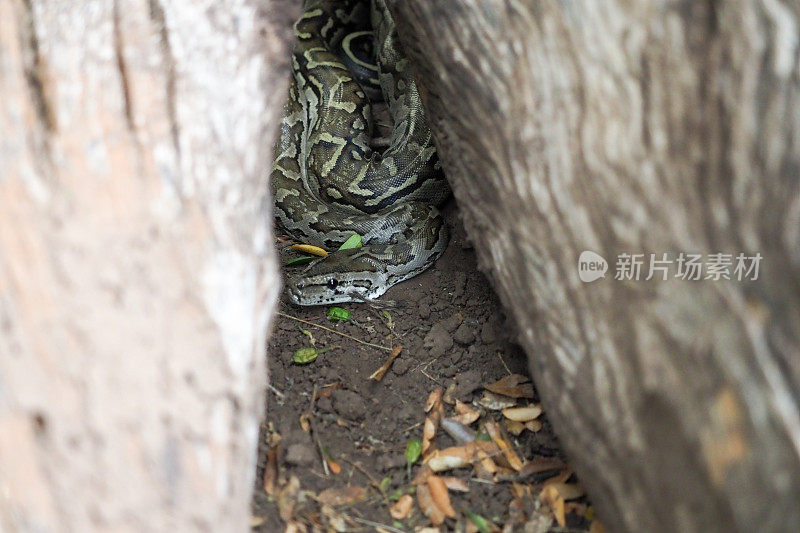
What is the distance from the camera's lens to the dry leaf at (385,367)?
136 inches

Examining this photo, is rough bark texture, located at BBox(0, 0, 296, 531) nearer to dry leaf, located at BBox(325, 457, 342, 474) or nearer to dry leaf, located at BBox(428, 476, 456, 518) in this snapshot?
dry leaf, located at BBox(325, 457, 342, 474)

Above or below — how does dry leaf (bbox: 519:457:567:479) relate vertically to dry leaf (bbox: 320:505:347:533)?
below

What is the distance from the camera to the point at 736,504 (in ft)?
5.54

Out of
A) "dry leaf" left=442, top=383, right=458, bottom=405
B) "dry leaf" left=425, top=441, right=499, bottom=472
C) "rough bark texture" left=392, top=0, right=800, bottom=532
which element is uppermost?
"rough bark texture" left=392, top=0, right=800, bottom=532

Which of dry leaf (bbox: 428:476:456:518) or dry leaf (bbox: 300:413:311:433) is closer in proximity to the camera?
dry leaf (bbox: 428:476:456:518)

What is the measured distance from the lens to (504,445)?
3059 millimetres

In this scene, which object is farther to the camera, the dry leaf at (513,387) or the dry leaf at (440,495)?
the dry leaf at (513,387)

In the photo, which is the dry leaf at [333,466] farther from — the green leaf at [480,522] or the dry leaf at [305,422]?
the green leaf at [480,522]

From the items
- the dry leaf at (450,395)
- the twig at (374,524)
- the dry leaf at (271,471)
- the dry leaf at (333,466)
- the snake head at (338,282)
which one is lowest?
the snake head at (338,282)

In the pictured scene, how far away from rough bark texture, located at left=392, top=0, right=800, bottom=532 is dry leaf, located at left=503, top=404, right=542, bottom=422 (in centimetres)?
74

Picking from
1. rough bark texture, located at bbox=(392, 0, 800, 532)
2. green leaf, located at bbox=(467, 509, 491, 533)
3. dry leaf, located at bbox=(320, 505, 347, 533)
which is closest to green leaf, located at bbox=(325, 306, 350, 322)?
dry leaf, located at bbox=(320, 505, 347, 533)

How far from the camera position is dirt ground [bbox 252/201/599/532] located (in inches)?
107

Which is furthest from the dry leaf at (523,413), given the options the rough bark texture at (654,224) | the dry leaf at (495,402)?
the rough bark texture at (654,224)

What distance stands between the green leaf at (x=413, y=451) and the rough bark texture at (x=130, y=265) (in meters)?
1.01
